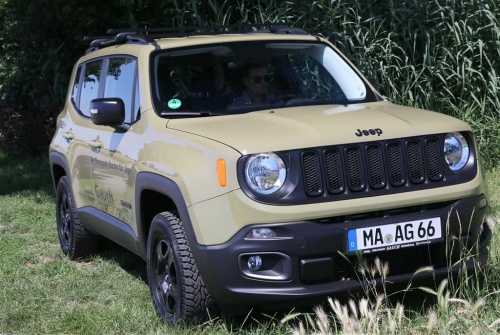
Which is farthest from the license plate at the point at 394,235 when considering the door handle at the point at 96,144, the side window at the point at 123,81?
the door handle at the point at 96,144

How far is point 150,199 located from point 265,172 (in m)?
1.21

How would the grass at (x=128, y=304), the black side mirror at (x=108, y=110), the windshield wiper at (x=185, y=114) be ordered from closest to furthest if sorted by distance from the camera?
the grass at (x=128, y=304), the windshield wiper at (x=185, y=114), the black side mirror at (x=108, y=110)

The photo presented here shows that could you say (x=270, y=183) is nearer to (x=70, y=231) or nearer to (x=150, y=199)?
(x=150, y=199)

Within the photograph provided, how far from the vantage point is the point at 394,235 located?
5027mm

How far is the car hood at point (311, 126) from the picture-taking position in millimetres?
4992

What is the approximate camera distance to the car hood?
499 centimetres

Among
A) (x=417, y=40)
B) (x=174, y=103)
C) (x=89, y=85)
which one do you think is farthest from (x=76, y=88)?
(x=417, y=40)

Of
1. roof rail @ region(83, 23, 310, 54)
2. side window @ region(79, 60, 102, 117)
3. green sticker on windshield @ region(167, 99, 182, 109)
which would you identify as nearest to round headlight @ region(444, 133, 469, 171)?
green sticker on windshield @ region(167, 99, 182, 109)

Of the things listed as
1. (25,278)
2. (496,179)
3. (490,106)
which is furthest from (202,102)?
(490,106)

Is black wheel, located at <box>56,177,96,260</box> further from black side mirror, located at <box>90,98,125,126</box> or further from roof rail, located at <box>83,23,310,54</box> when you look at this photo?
black side mirror, located at <box>90,98,125,126</box>

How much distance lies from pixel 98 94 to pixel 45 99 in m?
9.94

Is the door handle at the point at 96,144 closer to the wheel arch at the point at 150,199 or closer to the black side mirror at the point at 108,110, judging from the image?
the black side mirror at the point at 108,110

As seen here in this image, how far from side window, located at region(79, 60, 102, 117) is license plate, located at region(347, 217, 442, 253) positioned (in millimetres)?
3045

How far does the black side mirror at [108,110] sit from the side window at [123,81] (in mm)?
94
